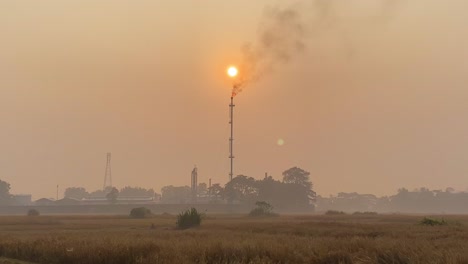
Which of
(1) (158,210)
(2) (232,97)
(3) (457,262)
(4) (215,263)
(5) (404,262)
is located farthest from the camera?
Answer: (1) (158,210)

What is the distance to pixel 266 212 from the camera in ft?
400

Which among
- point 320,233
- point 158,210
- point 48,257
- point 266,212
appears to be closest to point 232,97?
point 266,212

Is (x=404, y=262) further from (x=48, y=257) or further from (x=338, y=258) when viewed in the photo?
(x=48, y=257)

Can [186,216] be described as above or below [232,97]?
below

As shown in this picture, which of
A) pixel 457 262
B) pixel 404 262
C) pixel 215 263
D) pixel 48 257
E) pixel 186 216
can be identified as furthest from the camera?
pixel 186 216

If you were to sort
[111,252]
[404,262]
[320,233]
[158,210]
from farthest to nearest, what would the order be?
1. [158,210]
2. [320,233]
3. [111,252]
4. [404,262]

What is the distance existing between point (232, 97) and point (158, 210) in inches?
2182

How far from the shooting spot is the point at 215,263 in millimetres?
20812

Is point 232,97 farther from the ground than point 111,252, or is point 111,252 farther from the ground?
point 232,97

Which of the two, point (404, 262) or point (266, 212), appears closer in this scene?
point (404, 262)

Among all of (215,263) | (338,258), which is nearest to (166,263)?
(215,263)

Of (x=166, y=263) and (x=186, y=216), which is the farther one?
(x=186, y=216)

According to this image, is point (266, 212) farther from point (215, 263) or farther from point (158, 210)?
point (215, 263)

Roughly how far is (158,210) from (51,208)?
41.2 m
